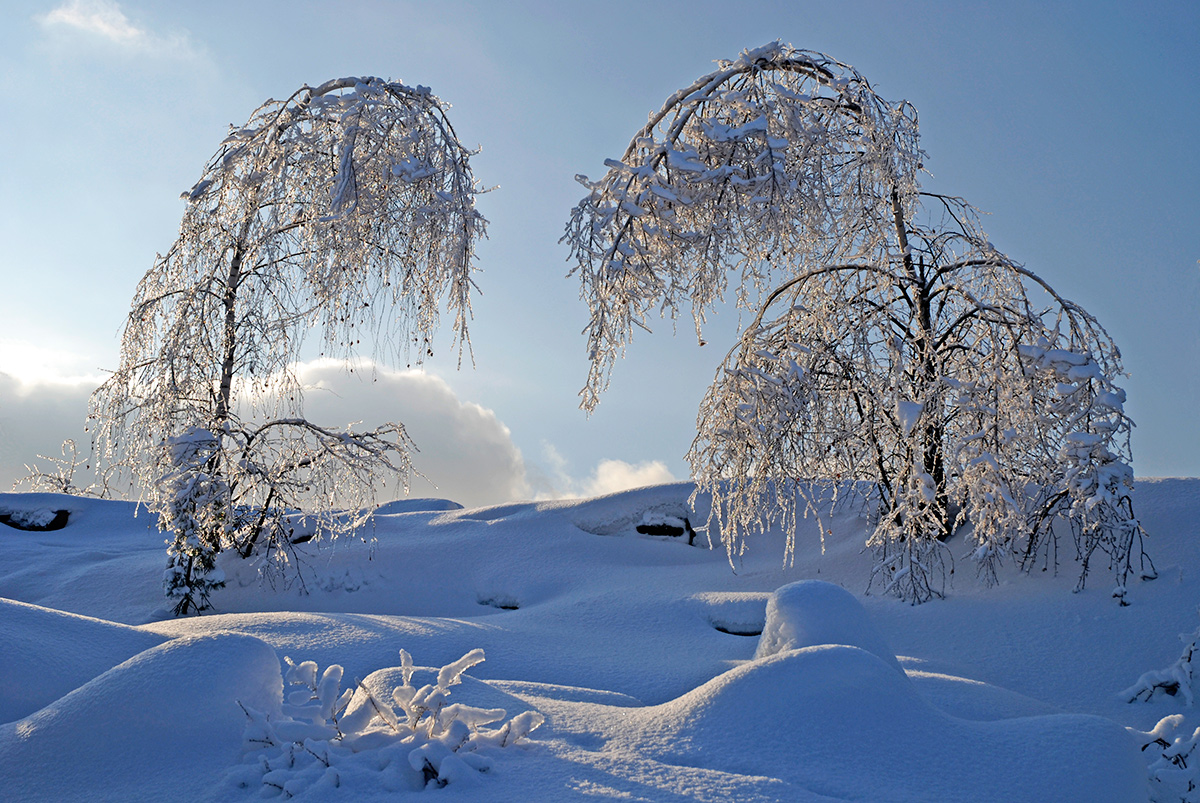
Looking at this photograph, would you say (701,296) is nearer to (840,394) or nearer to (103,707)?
(840,394)

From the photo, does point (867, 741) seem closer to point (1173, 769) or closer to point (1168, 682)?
point (1173, 769)

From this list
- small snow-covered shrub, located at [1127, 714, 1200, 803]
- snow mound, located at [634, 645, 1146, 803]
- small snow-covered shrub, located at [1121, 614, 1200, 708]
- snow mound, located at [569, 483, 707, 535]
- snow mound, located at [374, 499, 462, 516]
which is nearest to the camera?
snow mound, located at [634, 645, 1146, 803]

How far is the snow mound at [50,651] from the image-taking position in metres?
3.89

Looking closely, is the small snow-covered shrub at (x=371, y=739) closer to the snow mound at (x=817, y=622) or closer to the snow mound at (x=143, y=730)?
the snow mound at (x=143, y=730)

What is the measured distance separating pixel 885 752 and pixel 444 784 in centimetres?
183

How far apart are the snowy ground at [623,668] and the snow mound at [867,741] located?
0.01 metres

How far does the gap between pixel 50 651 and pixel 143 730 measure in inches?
60.8

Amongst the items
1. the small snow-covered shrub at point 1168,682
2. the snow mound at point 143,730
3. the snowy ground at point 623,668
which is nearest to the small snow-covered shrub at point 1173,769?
the snowy ground at point 623,668

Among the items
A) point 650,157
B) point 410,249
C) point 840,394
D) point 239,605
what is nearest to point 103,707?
point 410,249

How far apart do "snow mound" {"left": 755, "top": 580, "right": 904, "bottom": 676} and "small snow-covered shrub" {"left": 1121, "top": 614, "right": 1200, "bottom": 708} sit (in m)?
2.02

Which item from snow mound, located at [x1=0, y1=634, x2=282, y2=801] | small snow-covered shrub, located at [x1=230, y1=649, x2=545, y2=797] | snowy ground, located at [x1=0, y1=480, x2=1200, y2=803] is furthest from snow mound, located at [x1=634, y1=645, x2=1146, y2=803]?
snow mound, located at [x1=0, y1=634, x2=282, y2=801]

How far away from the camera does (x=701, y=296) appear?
595cm

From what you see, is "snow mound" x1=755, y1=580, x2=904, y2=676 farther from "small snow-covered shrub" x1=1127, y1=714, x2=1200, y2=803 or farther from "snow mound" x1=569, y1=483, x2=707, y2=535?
"snow mound" x1=569, y1=483, x2=707, y2=535

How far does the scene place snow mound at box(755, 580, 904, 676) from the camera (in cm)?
480
